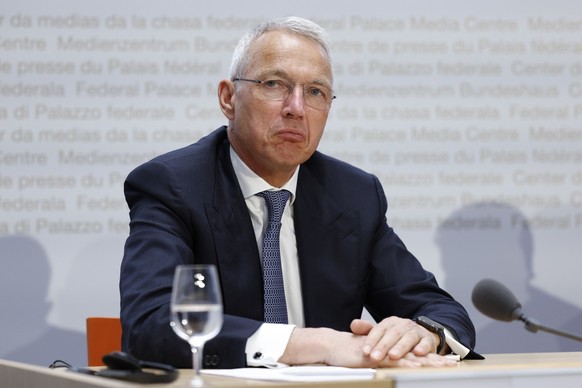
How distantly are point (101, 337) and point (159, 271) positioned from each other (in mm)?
704

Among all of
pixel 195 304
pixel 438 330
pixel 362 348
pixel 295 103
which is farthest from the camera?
pixel 295 103

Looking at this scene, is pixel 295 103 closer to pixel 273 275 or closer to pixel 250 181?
pixel 250 181

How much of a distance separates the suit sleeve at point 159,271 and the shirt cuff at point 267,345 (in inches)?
0.7

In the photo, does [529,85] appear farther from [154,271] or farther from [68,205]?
[154,271]

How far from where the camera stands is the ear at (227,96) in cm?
330

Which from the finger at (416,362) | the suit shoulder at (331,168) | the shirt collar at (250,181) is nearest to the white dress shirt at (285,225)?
the shirt collar at (250,181)

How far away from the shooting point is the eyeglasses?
312cm

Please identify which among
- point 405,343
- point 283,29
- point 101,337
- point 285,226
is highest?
point 283,29

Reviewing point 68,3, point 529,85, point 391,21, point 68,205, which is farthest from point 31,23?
point 529,85

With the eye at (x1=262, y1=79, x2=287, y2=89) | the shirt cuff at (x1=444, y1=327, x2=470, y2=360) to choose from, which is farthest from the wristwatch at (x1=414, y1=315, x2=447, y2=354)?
the eye at (x1=262, y1=79, x2=287, y2=89)

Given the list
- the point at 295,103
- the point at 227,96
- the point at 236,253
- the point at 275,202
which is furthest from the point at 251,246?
the point at 227,96

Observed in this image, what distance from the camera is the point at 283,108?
3.11 metres

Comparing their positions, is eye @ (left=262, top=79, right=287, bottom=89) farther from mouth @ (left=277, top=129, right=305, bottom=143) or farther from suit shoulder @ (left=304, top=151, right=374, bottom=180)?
suit shoulder @ (left=304, top=151, right=374, bottom=180)

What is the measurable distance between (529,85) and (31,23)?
2562 mm
